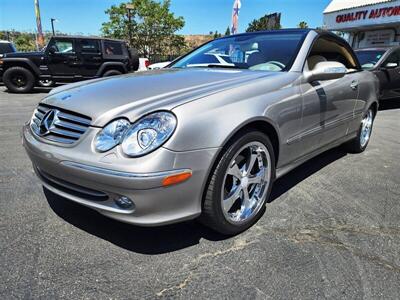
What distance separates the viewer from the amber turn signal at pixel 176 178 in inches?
83.6

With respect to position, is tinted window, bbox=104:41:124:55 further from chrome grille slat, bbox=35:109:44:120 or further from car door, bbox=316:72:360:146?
chrome grille slat, bbox=35:109:44:120

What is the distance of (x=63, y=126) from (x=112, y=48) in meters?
10.5

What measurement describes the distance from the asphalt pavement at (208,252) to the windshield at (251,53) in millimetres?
1236

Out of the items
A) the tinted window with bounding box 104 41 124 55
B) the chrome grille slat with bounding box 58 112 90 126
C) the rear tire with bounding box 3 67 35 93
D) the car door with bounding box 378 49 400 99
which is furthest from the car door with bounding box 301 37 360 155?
the rear tire with bounding box 3 67 35 93

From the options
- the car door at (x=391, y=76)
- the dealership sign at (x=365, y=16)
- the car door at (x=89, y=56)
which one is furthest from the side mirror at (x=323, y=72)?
the dealership sign at (x=365, y=16)

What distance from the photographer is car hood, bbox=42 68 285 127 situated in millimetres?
2262

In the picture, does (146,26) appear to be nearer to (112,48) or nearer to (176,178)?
(112,48)

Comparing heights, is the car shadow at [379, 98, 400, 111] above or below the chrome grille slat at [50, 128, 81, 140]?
below

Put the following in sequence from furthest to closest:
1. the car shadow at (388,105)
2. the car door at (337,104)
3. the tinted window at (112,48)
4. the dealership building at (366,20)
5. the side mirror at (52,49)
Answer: the dealership building at (366,20), the tinted window at (112,48), the side mirror at (52,49), the car shadow at (388,105), the car door at (337,104)

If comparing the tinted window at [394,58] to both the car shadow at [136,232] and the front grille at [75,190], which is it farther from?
the front grille at [75,190]

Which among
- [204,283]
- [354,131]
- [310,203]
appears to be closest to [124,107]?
[204,283]

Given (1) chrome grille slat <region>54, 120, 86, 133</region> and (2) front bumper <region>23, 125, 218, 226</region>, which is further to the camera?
(1) chrome grille slat <region>54, 120, 86, 133</region>

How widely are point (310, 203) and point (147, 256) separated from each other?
5.28ft

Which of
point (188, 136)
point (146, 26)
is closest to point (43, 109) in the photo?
point (188, 136)
